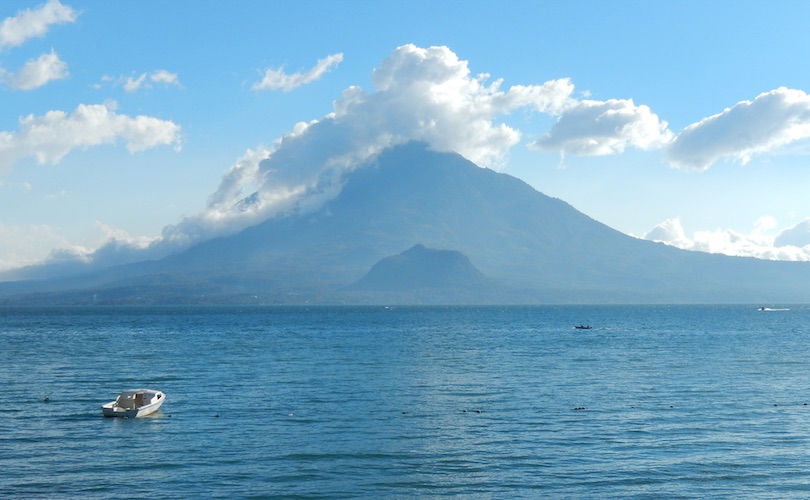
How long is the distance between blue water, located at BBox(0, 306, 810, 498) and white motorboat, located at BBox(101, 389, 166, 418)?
859mm

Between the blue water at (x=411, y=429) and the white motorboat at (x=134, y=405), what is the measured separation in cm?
86

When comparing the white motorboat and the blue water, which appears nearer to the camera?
the blue water

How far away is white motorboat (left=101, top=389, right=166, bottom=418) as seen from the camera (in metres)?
55.1

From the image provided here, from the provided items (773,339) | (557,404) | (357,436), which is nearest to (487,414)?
(557,404)

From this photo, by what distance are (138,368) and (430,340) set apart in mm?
58193

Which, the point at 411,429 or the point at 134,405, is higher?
the point at 134,405

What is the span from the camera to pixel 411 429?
166 feet

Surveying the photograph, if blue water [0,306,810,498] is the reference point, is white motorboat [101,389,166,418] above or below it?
above

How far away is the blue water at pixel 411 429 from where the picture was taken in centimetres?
3862

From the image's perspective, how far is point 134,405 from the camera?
55781 mm

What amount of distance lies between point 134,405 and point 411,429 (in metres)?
18.0

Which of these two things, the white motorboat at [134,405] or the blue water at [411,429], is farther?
the white motorboat at [134,405]

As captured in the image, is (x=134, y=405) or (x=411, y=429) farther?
(x=134, y=405)

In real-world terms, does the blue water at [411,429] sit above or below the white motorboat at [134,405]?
below
